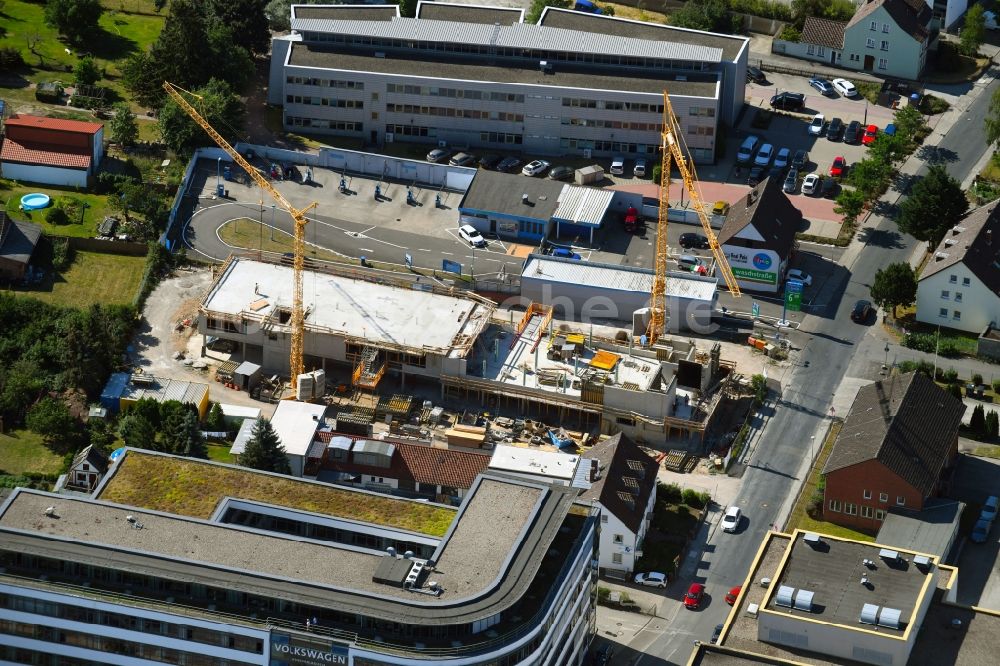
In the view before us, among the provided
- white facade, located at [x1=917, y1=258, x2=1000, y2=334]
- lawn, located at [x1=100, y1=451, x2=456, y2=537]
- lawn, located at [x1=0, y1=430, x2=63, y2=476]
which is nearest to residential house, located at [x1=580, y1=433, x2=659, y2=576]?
lawn, located at [x1=100, y1=451, x2=456, y2=537]

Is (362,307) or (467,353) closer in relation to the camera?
(467,353)

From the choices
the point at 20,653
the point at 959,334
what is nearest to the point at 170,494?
the point at 20,653

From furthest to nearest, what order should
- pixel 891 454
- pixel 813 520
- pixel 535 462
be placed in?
1. pixel 535 462
2. pixel 813 520
3. pixel 891 454

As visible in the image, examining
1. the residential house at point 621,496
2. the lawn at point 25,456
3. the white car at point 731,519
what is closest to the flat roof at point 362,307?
the lawn at point 25,456

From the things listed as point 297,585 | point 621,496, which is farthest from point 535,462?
point 297,585

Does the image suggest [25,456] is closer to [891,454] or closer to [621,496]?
[621,496]

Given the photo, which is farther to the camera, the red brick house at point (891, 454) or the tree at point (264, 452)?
the tree at point (264, 452)

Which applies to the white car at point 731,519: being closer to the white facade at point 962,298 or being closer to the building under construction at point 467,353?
the building under construction at point 467,353

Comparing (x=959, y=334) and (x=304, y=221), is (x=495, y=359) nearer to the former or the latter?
(x=304, y=221)
